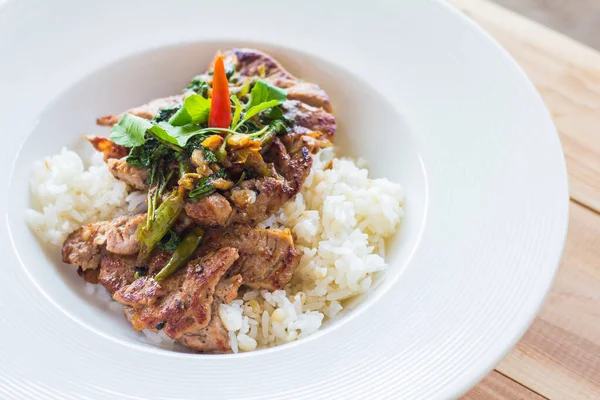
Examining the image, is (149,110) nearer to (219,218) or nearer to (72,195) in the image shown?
(72,195)

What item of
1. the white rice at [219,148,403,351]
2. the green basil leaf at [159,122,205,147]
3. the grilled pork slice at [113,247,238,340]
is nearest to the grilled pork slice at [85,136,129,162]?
the green basil leaf at [159,122,205,147]

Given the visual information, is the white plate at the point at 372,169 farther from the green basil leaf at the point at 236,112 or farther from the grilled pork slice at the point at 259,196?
the green basil leaf at the point at 236,112

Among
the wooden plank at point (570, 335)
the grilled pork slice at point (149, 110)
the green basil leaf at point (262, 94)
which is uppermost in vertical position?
the green basil leaf at point (262, 94)

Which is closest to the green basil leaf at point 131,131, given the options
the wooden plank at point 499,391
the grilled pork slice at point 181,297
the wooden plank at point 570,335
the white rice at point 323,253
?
the grilled pork slice at point 181,297

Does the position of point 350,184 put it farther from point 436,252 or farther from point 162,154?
point 162,154


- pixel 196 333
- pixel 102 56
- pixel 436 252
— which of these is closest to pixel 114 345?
pixel 196 333

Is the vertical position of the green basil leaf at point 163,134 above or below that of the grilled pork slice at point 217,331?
above
